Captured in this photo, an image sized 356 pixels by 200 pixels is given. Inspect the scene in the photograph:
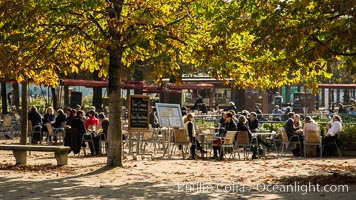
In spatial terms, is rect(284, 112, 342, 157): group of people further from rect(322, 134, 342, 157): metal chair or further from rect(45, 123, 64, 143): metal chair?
rect(45, 123, 64, 143): metal chair

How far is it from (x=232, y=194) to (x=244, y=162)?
7.84 m

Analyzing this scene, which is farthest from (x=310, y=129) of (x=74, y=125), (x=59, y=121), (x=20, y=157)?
(x=59, y=121)

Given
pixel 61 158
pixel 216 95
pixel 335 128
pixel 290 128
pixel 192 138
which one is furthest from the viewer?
pixel 216 95

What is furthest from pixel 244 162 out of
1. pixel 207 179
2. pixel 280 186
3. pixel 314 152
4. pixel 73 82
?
pixel 73 82

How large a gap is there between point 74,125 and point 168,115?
2.98 metres

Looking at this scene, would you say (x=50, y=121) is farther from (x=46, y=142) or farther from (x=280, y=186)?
(x=280, y=186)

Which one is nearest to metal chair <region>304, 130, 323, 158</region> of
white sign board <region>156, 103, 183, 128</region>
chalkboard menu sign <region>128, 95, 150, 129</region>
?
white sign board <region>156, 103, 183, 128</region>

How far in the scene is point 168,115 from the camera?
83.4 ft

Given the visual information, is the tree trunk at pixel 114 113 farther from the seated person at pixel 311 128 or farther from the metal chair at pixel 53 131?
the metal chair at pixel 53 131

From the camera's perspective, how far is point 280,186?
608 inches

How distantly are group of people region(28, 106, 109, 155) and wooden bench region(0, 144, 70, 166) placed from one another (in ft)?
13.7

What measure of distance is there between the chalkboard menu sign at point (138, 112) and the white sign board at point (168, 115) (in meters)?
1.24

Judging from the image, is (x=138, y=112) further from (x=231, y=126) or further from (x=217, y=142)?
(x=231, y=126)

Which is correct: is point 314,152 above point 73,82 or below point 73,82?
below
